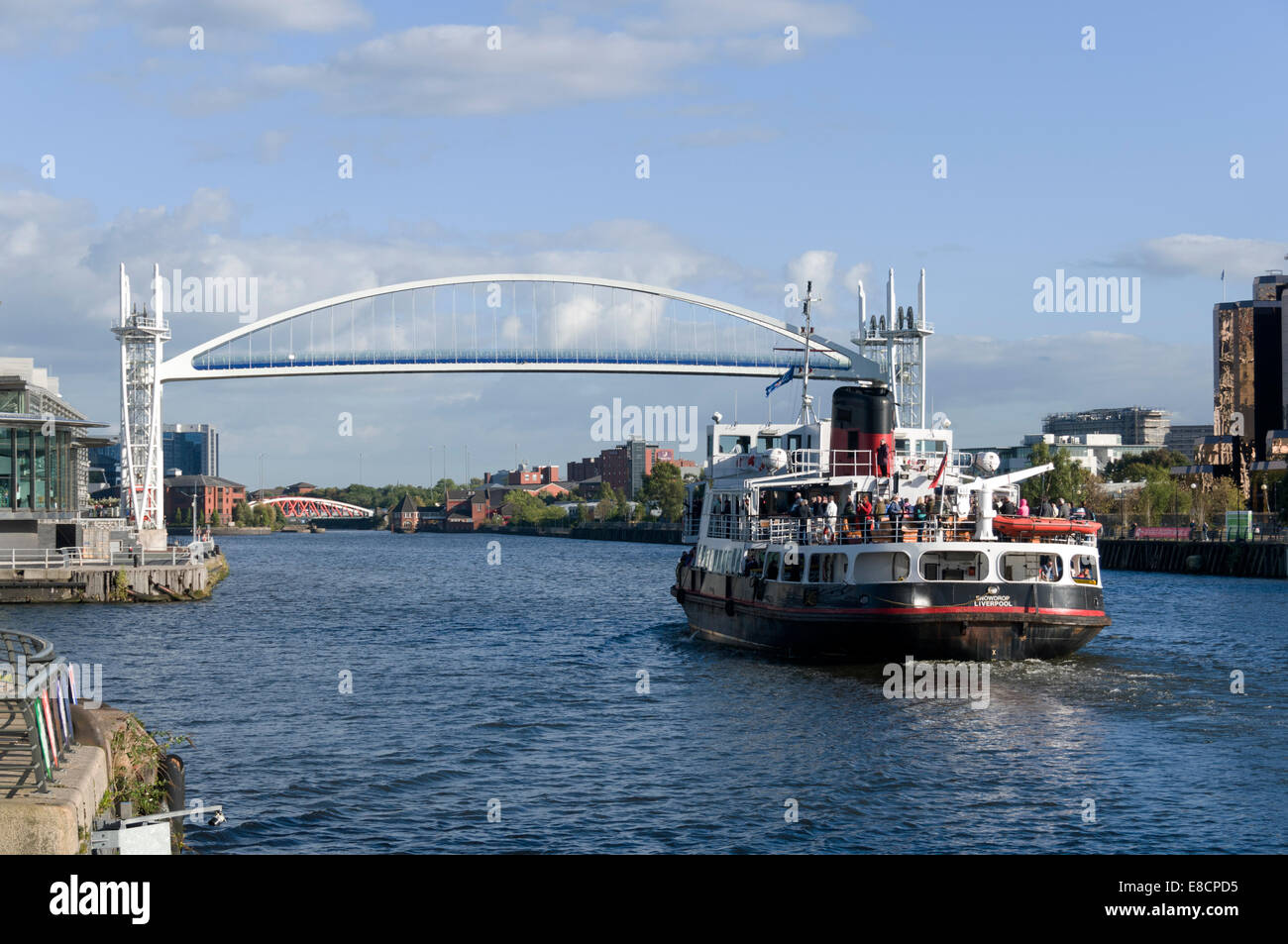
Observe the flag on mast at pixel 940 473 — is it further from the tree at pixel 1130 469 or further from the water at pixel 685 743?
the tree at pixel 1130 469

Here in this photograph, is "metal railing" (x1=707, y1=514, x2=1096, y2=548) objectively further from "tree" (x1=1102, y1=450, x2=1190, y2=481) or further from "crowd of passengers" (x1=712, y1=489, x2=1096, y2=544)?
"tree" (x1=1102, y1=450, x2=1190, y2=481)

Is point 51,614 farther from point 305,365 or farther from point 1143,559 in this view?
point 1143,559

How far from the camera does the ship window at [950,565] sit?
97.6ft

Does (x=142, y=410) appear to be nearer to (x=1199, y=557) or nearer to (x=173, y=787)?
(x=1199, y=557)

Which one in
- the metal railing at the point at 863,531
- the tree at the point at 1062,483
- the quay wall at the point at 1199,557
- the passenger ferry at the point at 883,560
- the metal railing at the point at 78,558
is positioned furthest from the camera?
the tree at the point at 1062,483

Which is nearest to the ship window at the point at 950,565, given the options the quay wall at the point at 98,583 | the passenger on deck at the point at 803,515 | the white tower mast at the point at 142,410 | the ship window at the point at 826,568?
the ship window at the point at 826,568

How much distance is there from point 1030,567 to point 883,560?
348cm

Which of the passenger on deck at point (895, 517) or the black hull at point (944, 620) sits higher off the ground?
the passenger on deck at point (895, 517)

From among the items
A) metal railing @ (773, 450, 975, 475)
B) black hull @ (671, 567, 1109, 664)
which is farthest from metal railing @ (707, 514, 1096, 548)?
metal railing @ (773, 450, 975, 475)

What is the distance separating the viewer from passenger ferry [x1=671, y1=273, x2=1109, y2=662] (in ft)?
95.4

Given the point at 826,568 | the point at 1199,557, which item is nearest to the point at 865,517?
the point at 826,568

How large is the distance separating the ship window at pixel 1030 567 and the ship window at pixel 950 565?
69 cm
